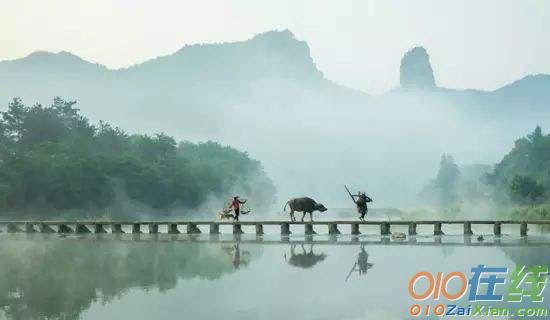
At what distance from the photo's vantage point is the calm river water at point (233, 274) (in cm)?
2031

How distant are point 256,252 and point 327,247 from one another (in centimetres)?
440

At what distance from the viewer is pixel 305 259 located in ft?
109

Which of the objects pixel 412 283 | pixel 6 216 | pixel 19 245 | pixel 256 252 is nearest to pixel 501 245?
pixel 256 252

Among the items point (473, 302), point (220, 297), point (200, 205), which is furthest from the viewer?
point (200, 205)

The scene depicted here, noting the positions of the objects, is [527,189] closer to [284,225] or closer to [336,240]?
[284,225]

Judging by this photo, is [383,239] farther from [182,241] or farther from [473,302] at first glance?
[473,302]

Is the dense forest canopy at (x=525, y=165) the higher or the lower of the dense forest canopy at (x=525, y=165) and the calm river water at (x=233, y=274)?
the higher

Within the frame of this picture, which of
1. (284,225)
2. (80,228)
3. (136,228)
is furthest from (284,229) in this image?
(80,228)

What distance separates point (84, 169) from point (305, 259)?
2353 inches

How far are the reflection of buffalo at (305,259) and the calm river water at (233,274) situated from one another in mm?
45

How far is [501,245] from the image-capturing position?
1547 inches

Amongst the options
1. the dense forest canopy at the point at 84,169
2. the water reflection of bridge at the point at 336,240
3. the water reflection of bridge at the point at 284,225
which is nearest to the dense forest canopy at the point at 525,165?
the dense forest canopy at the point at 84,169

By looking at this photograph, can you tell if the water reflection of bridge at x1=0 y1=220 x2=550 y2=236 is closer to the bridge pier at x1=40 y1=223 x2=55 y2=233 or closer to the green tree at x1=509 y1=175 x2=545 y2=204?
the bridge pier at x1=40 y1=223 x2=55 y2=233

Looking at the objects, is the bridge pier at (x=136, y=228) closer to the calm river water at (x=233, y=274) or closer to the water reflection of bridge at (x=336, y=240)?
the water reflection of bridge at (x=336, y=240)
